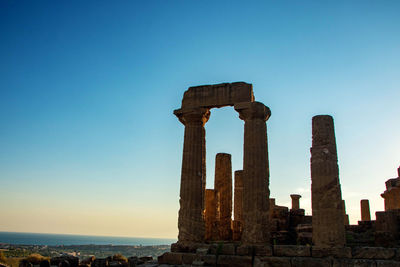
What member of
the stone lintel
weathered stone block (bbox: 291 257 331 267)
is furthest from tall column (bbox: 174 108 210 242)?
weathered stone block (bbox: 291 257 331 267)

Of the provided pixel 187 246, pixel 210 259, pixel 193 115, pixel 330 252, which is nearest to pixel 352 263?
pixel 330 252

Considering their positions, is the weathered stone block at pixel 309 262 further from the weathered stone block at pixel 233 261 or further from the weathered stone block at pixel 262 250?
the weathered stone block at pixel 233 261

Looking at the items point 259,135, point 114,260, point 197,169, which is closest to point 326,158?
point 259,135

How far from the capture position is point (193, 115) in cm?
1755

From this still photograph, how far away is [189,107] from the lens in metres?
17.7

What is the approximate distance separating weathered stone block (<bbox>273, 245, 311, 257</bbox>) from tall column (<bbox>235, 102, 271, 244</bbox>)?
3.25 feet

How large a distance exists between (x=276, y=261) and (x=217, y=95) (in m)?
7.88

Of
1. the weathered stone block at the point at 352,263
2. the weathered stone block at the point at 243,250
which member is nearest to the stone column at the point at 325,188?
the weathered stone block at the point at 352,263

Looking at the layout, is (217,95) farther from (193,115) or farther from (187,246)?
(187,246)

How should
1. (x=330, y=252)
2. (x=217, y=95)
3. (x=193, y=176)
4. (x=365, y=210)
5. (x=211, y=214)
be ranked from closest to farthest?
1. (x=330, y=252)
2. (x=193, y=176)
3. (x=217, y=95)
4. (x=211, y=214)
5. (x=365, y=210)

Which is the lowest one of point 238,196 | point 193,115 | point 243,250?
point 243,250

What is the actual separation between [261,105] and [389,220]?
8316 mm

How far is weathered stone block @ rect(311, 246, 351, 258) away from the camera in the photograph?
42.4 ft

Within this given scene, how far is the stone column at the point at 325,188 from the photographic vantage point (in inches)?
527
